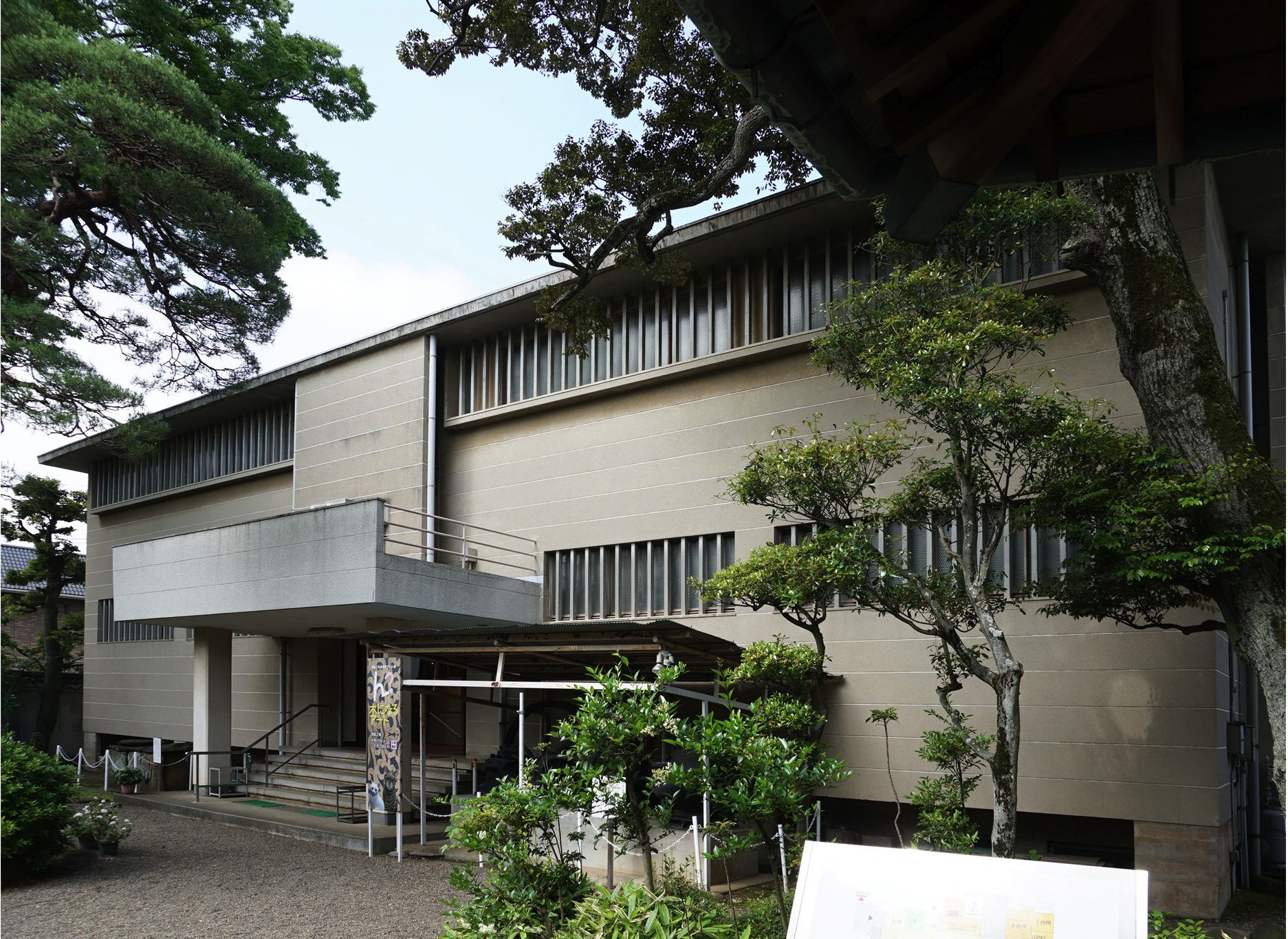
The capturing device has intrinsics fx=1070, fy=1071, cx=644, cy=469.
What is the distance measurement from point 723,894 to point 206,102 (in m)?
11.3

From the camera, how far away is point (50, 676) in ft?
90.3

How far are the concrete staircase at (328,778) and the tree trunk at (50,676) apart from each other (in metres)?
8.78

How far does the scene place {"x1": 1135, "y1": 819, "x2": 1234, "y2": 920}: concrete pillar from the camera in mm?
11367

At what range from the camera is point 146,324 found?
15.5 m

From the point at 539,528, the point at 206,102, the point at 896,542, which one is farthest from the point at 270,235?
the point at 896,542

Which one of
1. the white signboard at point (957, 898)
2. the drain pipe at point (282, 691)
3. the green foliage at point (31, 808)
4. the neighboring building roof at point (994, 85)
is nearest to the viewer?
the neighboring building roof at point (994, 85)

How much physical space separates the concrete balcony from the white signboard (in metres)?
11.8

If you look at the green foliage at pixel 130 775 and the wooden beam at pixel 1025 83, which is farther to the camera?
the green foliage at pixel 130 775

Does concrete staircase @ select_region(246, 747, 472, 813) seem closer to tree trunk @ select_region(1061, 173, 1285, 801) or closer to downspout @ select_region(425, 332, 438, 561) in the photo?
downspout @ select_region(425, 332, 438, 561)

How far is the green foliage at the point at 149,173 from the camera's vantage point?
12.1 m

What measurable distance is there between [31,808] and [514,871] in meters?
8.11

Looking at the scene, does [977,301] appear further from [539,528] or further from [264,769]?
[264,769]

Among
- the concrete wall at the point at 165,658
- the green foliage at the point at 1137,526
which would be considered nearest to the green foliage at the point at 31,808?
the concrete wall at the point at 165,658

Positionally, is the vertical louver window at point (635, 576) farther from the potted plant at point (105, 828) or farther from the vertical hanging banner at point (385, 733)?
the potted plant at point (105, 828)
